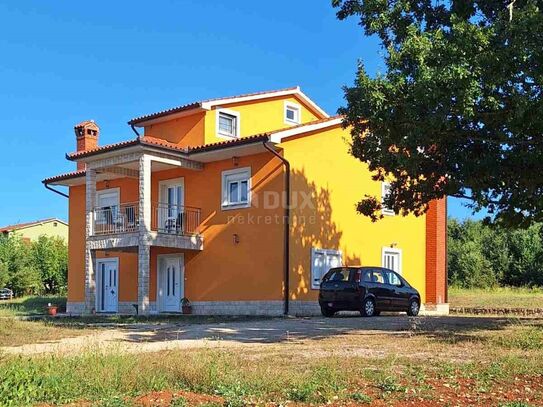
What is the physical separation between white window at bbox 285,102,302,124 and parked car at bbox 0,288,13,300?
1087 inches

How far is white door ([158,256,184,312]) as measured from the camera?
26531mm

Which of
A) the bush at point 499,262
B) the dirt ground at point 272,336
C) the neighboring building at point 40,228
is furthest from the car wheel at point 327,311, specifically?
the neighboring building at point 40,228

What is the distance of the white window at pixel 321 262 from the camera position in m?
24.2

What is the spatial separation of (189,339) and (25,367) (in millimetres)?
6242

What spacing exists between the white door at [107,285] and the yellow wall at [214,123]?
5.84 meters

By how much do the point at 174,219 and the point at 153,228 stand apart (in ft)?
2.85

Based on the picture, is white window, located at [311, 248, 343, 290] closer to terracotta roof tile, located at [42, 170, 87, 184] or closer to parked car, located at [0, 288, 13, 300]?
terracotta roof tile, located at [42, 170, 87, 184]

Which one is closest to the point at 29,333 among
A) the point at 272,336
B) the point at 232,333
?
the point at 232,333

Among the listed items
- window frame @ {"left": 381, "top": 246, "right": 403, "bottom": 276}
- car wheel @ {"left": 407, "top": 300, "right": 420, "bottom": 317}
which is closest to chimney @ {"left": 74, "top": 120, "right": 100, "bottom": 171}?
window frame @ {"left": 381, "top": 246, "right": 403, "bottom": 276}

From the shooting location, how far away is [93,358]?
918 centimetres

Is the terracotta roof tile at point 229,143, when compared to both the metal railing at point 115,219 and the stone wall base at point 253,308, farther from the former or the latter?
the stone wall base at point 253,308

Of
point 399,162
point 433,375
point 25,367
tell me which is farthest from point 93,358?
point 399,162

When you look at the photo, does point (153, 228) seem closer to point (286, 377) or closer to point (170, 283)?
point (170, 283)

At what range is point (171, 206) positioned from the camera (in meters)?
26.7
